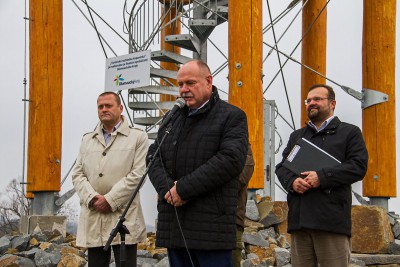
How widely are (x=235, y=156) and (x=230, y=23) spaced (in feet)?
15.4

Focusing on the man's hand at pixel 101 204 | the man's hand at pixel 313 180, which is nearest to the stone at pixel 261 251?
the man's hand at pixel 101 204

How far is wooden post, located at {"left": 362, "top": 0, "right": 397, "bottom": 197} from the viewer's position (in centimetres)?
1011

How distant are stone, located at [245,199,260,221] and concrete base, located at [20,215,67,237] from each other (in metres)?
2.18

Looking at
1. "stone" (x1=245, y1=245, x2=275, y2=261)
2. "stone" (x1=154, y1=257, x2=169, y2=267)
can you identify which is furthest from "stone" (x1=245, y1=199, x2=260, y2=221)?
"stone" (x1=154, y1=257, x2=169, y2=267)

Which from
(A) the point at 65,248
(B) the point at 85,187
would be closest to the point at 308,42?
(A) the point at 65,248

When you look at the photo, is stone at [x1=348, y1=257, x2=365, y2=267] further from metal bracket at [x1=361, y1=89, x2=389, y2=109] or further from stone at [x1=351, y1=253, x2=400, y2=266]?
metal bracket at [x1=361, y1=89, x2=389, y2=109]

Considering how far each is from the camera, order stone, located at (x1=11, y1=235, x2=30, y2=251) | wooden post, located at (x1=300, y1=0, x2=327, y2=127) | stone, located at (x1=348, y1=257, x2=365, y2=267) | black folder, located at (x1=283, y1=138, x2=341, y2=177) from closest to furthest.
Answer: black folder, located at (x1=283, y1=138, x2=341, y2=177) < stone, located at (x1=348, y1=257, x2=365, y2=267) < stone, located at (x1=11, y1=235, x2=30, y2=251) < wooden post, located at (x1=300, y1=0, x2=327, y2=127)

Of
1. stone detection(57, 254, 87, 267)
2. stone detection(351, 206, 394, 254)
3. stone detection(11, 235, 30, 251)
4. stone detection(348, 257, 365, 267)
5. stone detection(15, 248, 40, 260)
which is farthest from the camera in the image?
stone detection(351, 206, 394, 254)

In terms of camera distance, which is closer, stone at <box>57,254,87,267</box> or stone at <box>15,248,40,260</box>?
stone at <box>57,254,87,267</box>

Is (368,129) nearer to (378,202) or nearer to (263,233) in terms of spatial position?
(378,202)

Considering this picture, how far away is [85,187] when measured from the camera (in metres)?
5.92

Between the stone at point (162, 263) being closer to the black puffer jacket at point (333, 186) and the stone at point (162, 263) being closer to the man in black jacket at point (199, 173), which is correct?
the black puffer jacket at point (333, 186)

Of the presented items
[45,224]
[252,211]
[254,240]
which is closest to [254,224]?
[252,211]

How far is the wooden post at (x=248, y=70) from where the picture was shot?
893 cm
